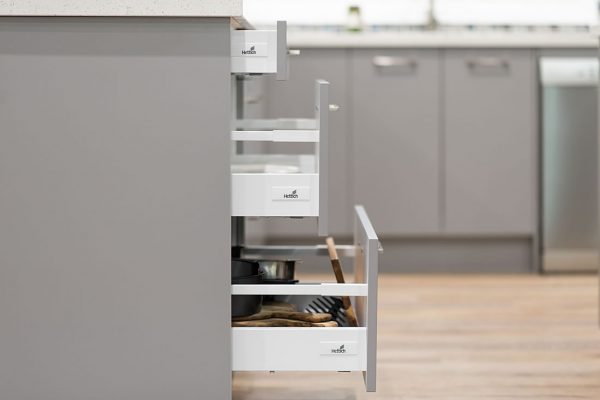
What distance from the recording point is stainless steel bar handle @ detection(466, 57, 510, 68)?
425 cm

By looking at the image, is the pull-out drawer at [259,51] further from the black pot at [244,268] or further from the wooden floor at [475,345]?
the wooden floor at [475,345]

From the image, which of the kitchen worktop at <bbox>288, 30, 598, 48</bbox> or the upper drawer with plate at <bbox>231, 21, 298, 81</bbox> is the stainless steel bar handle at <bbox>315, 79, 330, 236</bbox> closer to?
the upper drawer with plate at <bbox>231, 21, 298, 81</bbox>

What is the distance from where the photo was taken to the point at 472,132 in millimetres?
4289

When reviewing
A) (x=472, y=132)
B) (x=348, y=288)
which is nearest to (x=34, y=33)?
(x=348, y=288)

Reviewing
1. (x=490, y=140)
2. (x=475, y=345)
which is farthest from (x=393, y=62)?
(x=475, y=345)

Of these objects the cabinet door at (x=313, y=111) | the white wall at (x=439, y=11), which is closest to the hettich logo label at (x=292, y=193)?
the cabinet door at (x=313, y=111)

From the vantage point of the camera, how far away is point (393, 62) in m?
4.25

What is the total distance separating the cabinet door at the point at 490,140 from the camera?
427 cm

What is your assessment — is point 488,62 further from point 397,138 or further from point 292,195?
point 292,195

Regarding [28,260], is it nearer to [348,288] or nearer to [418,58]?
[348,288]

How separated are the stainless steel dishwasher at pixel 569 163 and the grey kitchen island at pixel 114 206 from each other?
247 cm

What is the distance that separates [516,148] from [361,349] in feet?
7.64

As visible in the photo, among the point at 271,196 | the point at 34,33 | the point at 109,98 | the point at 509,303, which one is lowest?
the point at 509,303

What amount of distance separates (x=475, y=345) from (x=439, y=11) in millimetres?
2238
